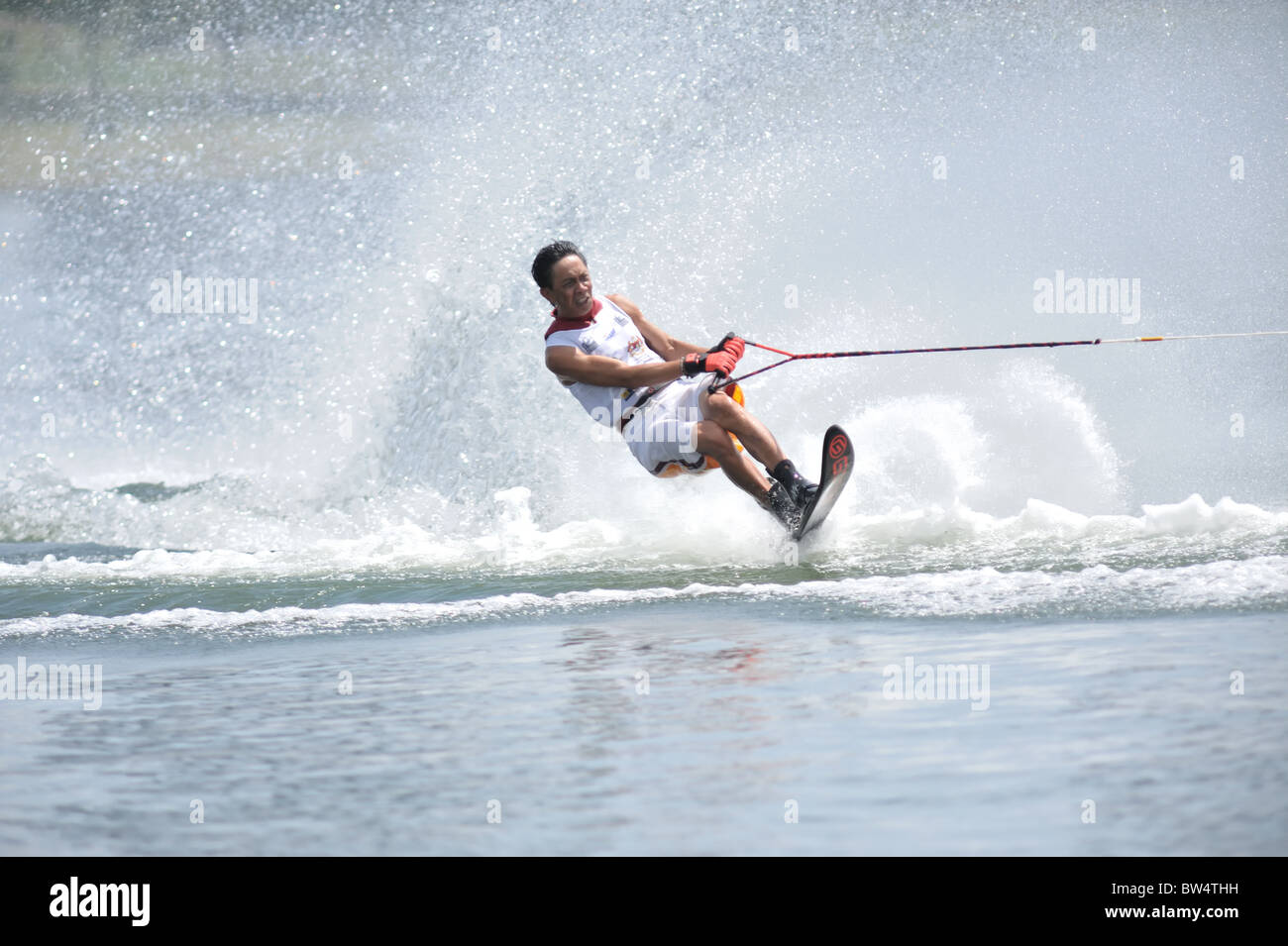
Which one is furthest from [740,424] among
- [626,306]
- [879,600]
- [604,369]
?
A: [879,600]

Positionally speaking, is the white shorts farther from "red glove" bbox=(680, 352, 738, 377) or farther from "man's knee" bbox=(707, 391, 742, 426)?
"red glove" bbox=(680, 352, 738, 377)

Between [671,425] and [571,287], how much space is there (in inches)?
32.3

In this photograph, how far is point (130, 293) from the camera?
13.9 metres

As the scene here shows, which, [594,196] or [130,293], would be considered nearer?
[594,196]

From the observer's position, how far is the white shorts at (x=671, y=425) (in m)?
6.77

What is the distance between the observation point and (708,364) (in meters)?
6.30

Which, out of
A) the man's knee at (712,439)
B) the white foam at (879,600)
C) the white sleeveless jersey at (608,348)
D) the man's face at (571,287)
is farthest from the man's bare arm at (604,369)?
the white foam at (879,600)

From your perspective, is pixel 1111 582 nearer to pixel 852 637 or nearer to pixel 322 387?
pixel 852 637

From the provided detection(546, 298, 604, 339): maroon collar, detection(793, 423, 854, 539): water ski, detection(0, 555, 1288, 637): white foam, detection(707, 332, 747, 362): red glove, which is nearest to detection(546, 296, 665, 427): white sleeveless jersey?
detection(546, 298, 604, 339): maroon collar

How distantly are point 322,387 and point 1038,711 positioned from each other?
945cm

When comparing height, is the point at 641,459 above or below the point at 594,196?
below

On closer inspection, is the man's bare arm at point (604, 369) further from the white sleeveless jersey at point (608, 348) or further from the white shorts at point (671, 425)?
the white shorts at point (671, 425)
